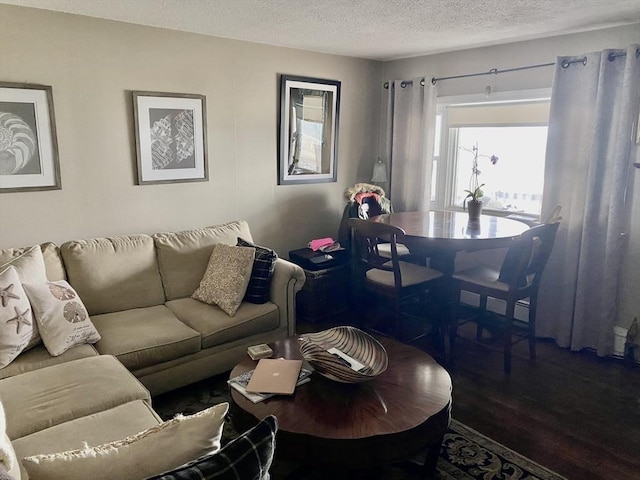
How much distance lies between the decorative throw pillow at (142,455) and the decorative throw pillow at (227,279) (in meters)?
1.86

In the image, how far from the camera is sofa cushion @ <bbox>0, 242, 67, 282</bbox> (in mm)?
2678

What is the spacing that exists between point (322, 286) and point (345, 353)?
175 cm

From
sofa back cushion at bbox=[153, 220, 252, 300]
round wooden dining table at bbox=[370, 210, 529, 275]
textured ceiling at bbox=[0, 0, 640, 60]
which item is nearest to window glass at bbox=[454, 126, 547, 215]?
round wooden dining table at bbox=[370, 210, 529, 275]

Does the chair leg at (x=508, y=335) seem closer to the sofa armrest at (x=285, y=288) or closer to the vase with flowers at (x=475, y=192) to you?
the vase with flowers at (x=475, y=192)

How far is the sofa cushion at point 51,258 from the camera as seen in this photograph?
268 cm

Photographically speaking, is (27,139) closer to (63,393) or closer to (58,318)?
(58,318)

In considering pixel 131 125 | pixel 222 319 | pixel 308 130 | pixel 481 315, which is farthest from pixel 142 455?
pixel 308 130

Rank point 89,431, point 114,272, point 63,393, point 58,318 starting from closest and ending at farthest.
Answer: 1. point 89,431
2. point 63,393
3. point 58,318
4. point 114,272

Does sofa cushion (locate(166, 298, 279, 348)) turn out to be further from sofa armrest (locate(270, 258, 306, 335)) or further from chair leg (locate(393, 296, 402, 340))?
chair leg (locate(393, 296, 402, 340))

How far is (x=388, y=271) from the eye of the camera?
11.1 ft

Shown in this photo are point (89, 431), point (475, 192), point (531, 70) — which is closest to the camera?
point (89, 431)

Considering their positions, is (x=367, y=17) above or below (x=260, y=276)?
above

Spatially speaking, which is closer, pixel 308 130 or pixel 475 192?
pixel 475 192

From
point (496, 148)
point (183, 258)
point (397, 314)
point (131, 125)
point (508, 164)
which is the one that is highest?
point (131, 125)
